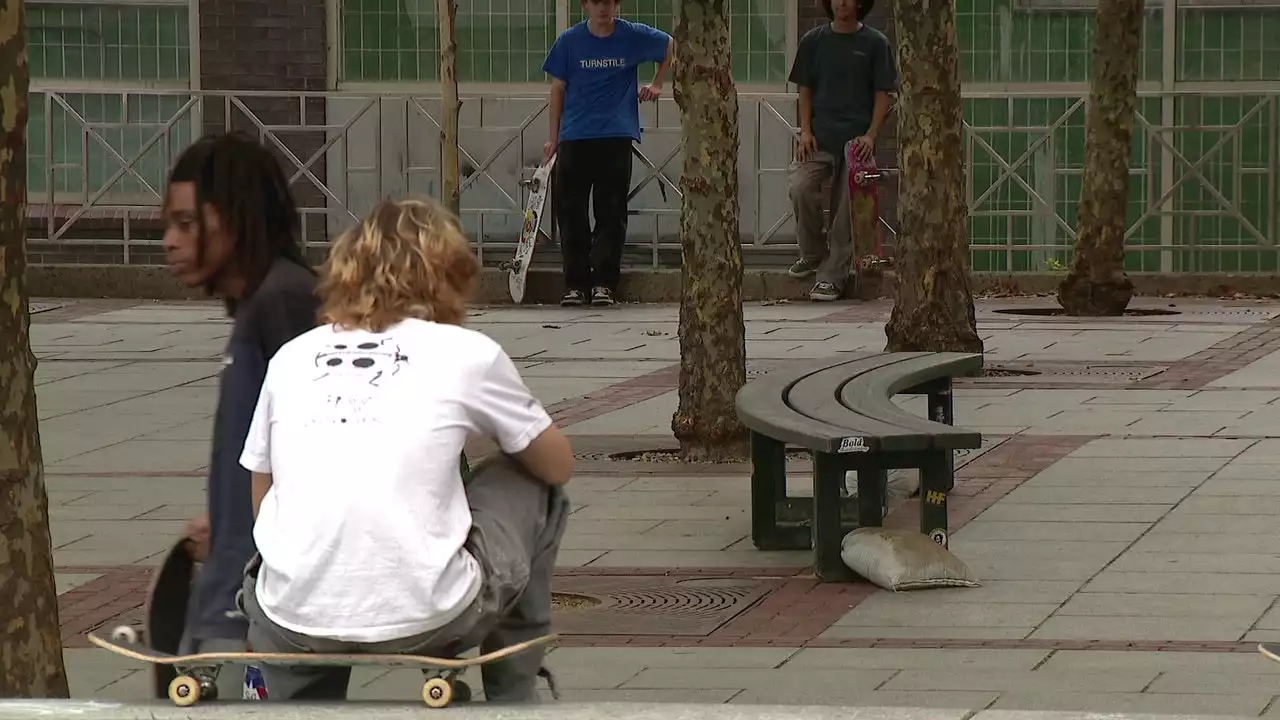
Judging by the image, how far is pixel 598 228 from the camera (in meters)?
16.4

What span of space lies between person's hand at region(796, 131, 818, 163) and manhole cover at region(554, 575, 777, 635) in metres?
8.98

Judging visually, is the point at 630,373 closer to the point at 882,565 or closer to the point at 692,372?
the point at 692,372

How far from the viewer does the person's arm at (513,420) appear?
4.06m

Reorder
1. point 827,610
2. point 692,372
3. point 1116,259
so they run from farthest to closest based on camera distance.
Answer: point 1116,259, point 692,372, point 827,610

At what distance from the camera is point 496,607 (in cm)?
404

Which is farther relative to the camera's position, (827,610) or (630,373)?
(630,373)

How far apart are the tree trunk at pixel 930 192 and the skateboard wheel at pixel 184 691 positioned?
8433mm

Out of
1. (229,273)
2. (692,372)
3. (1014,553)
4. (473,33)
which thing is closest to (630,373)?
Answer: (692,372)

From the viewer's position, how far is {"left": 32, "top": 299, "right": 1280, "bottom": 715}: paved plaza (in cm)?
604

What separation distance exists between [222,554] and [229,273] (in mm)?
527

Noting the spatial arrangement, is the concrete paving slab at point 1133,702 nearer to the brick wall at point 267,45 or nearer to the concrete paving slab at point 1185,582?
the concrete paving slab at point 1185,582

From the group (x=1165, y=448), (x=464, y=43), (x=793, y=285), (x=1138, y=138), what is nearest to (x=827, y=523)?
(x=1165, y=448)

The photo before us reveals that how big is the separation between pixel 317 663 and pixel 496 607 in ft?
1.02

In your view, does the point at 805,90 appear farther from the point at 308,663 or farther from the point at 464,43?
the point at 308,663
